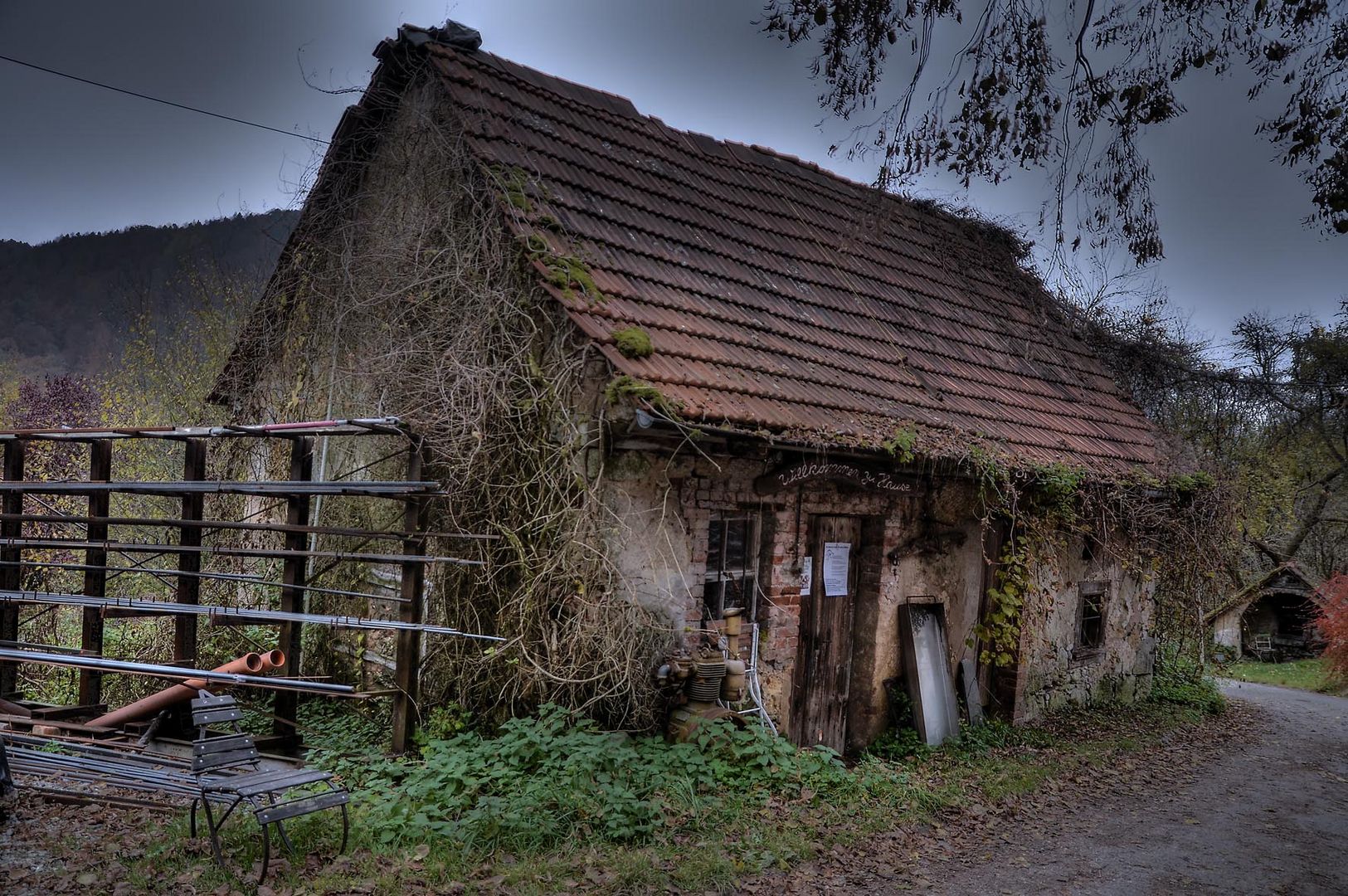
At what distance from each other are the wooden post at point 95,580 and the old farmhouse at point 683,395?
219 cm

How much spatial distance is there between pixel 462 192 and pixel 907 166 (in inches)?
168

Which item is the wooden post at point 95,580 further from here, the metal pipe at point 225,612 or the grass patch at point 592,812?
the grass patch at point 592,812

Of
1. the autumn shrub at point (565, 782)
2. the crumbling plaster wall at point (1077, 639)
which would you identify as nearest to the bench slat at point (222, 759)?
the autumn shrub at point (565, 782)

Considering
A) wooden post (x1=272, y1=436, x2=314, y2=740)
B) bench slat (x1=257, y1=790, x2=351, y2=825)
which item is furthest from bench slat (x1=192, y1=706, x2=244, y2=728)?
wooden post (x1=272, y1=436, x2=314, y2=740)

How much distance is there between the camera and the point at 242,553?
730 cm

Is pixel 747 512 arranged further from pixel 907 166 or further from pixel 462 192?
pixel 462 192

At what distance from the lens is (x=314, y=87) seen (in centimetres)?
960

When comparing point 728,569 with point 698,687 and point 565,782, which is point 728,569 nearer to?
point 698,687

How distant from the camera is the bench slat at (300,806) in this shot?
4730 millimetres

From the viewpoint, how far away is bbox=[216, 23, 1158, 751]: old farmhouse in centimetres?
703

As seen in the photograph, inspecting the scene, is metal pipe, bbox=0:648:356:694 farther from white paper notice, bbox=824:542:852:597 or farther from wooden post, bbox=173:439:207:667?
white paper notice, bbox=824:542:852:597

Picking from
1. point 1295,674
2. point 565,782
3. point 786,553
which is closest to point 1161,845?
point 786,553

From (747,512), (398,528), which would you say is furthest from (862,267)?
(398,528)

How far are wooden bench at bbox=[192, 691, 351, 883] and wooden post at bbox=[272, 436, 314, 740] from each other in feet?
5.78
